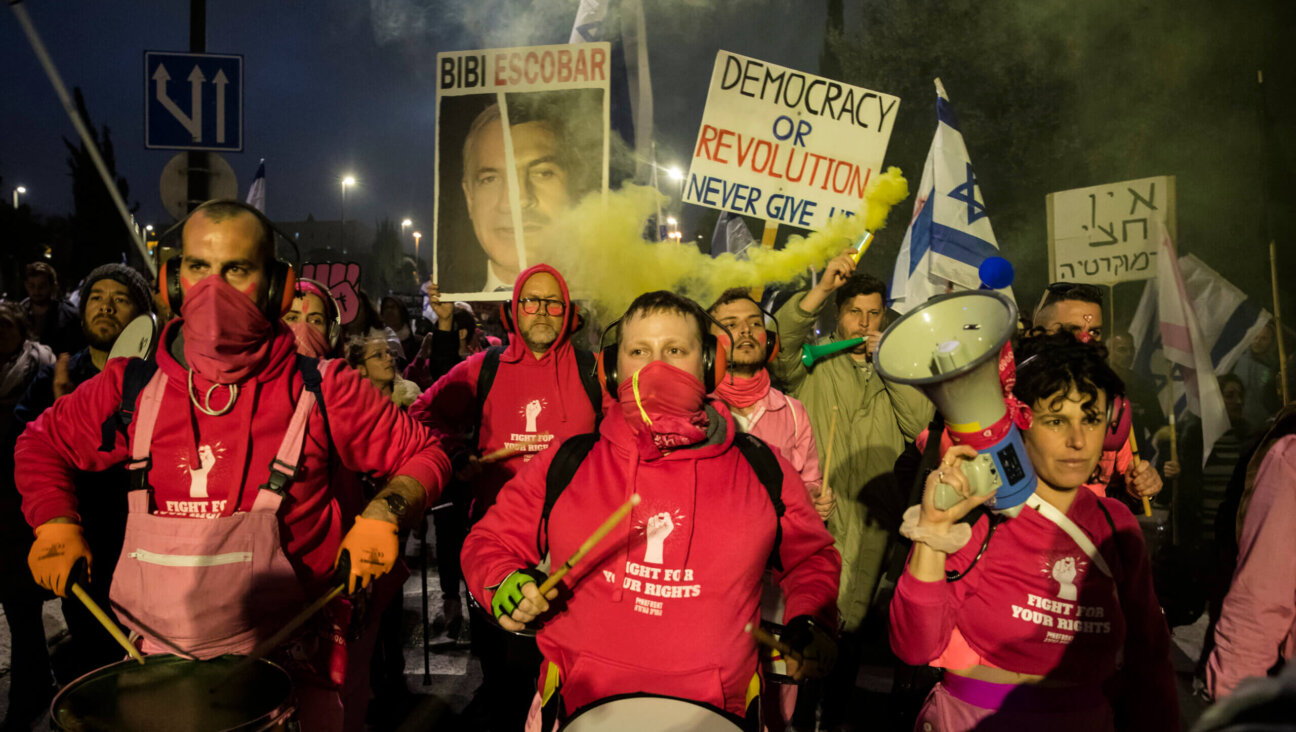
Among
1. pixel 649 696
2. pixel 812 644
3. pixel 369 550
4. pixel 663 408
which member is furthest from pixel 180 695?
pixel 812 644

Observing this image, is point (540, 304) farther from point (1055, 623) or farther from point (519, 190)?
point (1055, 623)

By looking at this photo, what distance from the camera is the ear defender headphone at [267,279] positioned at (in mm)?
2723

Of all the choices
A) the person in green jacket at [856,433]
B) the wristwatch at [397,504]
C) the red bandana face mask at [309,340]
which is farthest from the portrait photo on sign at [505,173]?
the wristwatch at [397,504]

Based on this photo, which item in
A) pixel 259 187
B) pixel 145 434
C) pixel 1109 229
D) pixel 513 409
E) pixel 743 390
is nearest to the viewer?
pixel 145 434

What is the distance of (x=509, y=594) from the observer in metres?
2.27

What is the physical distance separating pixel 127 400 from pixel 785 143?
4.85 m

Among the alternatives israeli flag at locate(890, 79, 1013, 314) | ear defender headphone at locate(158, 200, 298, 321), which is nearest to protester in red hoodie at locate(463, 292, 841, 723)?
ear defender headphone at locate(158, 200, 298, 321)

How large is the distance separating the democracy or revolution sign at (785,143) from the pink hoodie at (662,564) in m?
3.88

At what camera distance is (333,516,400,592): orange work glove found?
2.53m

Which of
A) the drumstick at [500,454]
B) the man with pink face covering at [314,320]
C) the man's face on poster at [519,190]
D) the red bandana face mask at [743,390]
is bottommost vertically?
the drumstick at [500,454]

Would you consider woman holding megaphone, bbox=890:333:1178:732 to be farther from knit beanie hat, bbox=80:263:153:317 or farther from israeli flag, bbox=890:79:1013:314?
knit beanie hat, bbox=80:263:153:317

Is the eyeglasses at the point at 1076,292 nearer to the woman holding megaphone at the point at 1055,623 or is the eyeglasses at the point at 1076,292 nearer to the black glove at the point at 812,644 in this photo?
the woman holding megaphone at the point at 1055,623

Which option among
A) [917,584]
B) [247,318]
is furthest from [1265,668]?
[247,318]

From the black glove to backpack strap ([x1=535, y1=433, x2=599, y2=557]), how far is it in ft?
2.71
